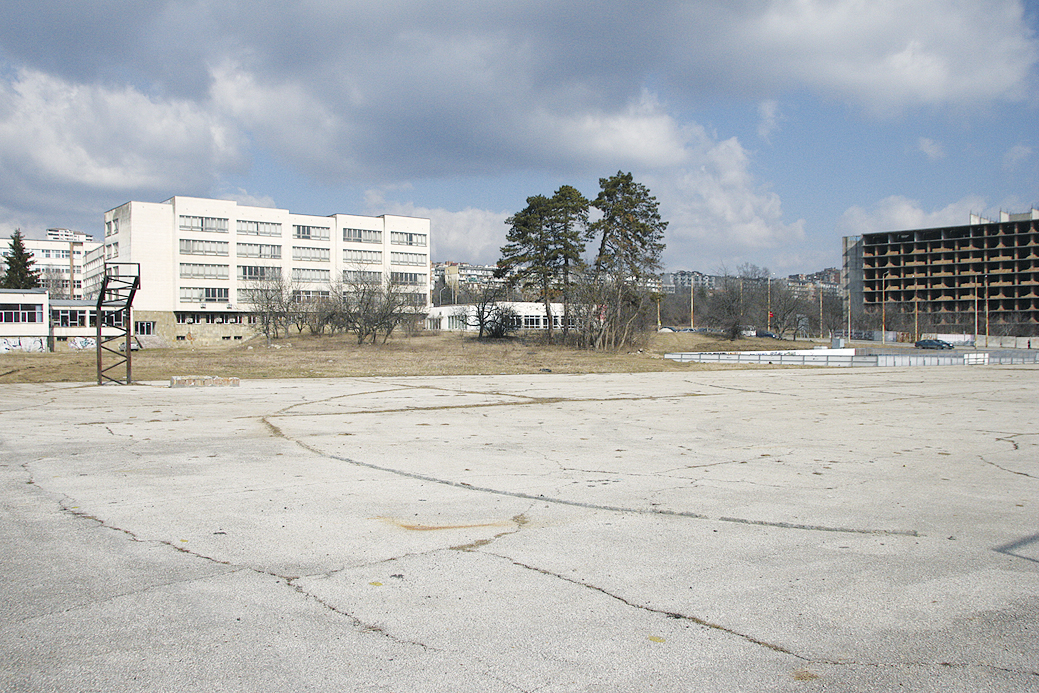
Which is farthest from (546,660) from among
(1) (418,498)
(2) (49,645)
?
(1) (418,498)

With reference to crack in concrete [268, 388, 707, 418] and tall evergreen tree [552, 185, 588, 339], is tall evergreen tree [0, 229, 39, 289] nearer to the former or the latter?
tall evergreen tree [552, 185, 588, 339]

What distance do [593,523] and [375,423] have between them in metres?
8.78

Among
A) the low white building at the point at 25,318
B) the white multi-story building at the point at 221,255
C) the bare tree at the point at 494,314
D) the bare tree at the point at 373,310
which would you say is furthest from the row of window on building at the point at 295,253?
the bare tree at the point at 494,314

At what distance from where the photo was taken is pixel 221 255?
93625mm

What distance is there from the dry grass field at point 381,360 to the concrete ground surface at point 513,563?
18979 mm

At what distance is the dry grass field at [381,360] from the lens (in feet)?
100

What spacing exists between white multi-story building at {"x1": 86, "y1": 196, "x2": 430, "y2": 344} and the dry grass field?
80.7ft

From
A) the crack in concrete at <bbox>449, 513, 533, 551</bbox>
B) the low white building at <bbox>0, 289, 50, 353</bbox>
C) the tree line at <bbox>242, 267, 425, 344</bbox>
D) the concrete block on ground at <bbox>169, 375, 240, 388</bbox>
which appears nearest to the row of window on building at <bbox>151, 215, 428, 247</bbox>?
the tree line at <bbox>242, 267, 425, 344</bbox>

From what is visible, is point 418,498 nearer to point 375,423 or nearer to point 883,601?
point 883,601

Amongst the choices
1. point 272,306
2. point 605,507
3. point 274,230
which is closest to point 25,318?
point 272,306

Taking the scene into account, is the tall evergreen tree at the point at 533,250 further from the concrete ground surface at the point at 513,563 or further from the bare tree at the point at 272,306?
the concrete ground surface at the point at 513,563

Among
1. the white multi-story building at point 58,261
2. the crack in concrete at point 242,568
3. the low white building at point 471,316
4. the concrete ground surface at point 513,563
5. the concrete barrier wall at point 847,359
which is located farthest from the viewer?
the white multi-story building at point 58,261

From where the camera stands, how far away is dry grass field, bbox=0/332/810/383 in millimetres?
30562

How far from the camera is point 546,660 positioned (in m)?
3.94
